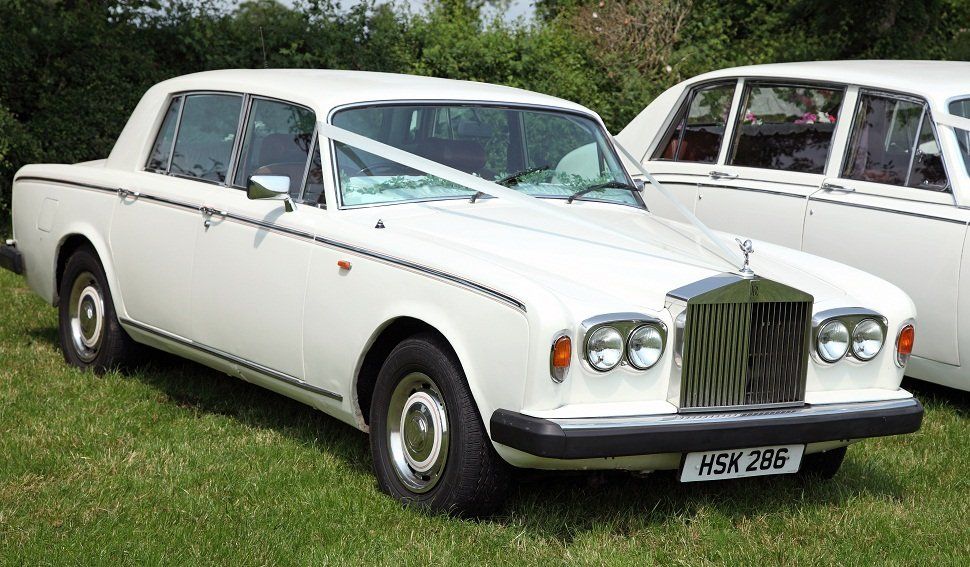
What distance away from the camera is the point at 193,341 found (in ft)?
19.2

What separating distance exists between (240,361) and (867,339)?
2756mm

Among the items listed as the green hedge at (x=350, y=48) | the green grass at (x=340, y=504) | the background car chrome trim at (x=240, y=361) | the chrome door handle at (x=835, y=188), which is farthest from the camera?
the green hedge at (x=350, y=48)

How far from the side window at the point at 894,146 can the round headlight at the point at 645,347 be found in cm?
294

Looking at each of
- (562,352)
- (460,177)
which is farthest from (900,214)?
(562,352)

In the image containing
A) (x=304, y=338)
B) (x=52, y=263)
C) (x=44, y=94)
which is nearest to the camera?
(x=304, y=338)

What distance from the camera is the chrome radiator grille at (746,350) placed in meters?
4.36

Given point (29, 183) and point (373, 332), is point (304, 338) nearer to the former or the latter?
point (373, 332)

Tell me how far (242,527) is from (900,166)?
4.23 meters

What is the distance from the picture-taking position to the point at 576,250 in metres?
4.82

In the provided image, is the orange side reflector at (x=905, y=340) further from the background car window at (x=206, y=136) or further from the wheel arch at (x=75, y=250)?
the wheel arch at (x=75, y=250)

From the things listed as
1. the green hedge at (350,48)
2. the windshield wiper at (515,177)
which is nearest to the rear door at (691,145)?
the windshield wiper at (515,177)

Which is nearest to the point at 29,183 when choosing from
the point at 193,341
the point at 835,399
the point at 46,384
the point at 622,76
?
the point at 46,384

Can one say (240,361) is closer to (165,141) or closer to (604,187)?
(165,141)

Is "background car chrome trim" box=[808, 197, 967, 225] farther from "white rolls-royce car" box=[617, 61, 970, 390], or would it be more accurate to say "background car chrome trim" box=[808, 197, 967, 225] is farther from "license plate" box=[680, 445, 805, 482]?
"license plate" box=[680, 445, 805, 482]
